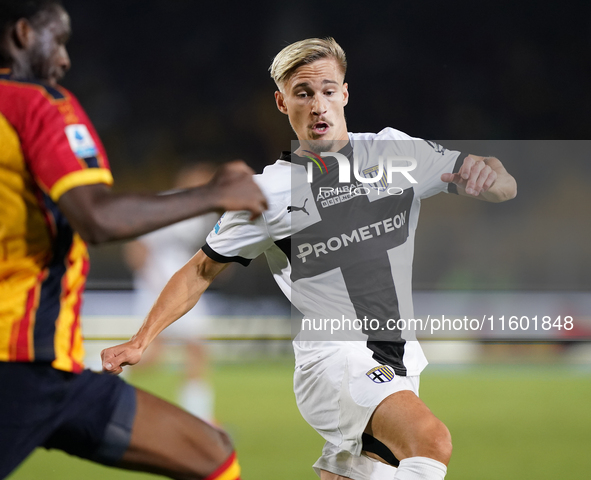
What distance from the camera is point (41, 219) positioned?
1.76 m

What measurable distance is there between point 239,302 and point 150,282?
4.01 meters

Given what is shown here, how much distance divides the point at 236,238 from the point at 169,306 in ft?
1.26

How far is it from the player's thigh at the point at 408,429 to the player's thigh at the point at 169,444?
789 mm

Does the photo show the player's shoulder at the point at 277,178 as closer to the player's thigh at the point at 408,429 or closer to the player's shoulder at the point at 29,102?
the player's thigh at the point at 408,429

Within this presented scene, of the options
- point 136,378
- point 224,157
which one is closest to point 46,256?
point 136,378

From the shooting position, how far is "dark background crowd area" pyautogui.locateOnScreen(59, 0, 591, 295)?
1245 cm

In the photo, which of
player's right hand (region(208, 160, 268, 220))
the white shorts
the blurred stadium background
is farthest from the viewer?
the blurred stadium background

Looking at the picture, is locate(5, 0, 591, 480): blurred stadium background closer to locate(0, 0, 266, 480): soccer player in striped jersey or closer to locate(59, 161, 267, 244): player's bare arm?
locate(0, 0, 266, 480): soccer player in striped jersey

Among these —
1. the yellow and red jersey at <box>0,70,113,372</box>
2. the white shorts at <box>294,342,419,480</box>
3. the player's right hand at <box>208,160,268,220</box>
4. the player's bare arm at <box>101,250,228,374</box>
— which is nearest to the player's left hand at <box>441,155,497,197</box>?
the white shorts at <box>294,342,419,480</box>

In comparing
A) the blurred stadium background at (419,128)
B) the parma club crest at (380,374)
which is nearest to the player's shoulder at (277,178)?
the parma club crest at (380,374)

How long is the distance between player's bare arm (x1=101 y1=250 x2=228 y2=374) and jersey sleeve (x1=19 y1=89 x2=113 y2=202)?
0.93 metres

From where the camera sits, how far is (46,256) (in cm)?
180

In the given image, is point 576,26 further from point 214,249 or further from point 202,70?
point 214,249

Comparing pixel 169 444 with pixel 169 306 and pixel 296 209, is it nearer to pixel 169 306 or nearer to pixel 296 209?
pixel 169 306
